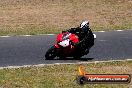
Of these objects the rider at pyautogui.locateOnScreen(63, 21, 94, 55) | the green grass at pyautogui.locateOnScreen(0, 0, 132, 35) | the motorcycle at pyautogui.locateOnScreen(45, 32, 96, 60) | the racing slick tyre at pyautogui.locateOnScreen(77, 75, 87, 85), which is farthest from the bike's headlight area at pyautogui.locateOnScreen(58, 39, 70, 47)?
the green grass at pyautogui.locateOnScreen(0, 0, 132, 35)

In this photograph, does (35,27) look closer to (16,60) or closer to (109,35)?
(109,35)

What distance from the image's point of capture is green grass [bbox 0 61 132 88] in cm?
1350

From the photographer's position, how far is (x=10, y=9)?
95.3ft

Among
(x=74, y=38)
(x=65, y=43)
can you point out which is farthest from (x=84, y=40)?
(x=65, y=43)

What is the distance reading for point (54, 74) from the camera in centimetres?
1486

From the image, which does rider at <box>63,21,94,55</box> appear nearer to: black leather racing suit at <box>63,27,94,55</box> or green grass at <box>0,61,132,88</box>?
black leather racing suit at <box>63,27,94,55</box>

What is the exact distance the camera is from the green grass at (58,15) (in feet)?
81.7

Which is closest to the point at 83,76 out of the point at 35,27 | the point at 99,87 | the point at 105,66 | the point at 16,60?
the point at 99,87

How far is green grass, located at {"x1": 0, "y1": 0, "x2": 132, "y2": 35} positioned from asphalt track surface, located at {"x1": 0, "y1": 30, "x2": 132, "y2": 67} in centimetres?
177

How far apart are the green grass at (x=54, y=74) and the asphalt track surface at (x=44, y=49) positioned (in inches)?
45.4

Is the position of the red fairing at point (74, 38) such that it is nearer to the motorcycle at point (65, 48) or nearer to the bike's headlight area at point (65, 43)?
the motorcycle at point (65, 48)

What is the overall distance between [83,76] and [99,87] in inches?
30.1

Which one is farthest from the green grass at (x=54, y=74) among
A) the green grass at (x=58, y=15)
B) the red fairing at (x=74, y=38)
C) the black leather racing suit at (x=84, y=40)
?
the green grass at (x=58, y=15)

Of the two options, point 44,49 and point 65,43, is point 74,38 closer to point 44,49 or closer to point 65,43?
point 65,43
